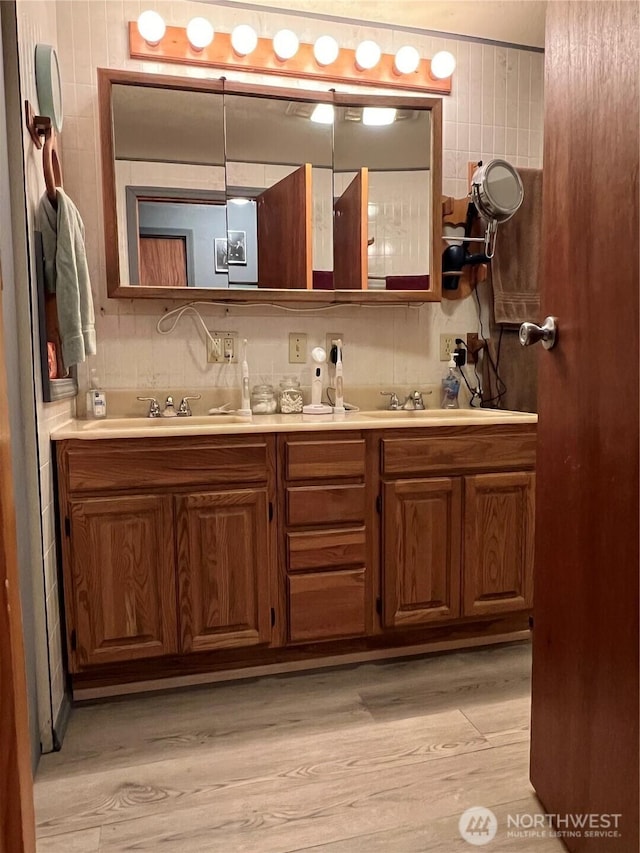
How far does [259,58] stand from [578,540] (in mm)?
2044

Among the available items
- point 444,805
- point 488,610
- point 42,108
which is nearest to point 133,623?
point 444,805

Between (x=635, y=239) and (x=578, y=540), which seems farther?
(x=578, y=540)

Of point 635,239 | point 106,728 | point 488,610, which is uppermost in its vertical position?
point 635,239

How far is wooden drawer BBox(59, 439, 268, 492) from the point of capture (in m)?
1.66

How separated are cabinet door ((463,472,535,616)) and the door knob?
0.84 metres

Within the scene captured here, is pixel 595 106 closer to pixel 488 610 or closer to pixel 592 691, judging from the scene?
pixel 592 691

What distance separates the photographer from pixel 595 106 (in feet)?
3.34

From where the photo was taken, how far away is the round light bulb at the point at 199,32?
2.07 metres

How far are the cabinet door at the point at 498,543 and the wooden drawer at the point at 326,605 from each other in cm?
39

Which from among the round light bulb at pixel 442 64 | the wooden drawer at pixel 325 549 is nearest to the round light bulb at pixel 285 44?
the round light bulb at pixel 442 64

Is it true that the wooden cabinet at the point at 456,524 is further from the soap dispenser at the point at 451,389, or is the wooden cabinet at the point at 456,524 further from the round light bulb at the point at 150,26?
the round light bulb at the point at 150,26

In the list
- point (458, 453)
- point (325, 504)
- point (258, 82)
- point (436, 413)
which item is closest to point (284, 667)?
point (325, 504)

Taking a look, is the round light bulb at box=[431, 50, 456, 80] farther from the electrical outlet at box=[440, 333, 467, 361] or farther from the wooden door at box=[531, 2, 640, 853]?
the wooden door at box=[531, 2, 640, 853]

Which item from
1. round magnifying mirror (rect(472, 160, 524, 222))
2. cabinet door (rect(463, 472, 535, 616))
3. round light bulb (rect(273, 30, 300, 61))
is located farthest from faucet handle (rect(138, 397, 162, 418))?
round magnifying mirror (rect(472, 160, 524, 222))
